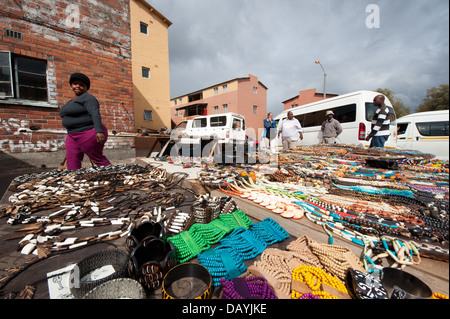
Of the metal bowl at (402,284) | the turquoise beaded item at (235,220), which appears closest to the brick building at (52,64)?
the turquoise beaded item at (235,220)

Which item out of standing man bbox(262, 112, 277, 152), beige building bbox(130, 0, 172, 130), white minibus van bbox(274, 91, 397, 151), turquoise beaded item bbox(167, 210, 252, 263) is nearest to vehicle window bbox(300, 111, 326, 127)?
white minibus van bbox(274, 91, 397, 151)

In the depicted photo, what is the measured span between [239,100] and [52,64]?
22268 mm

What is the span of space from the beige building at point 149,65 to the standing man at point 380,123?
42.3 ft

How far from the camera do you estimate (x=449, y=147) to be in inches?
34.5

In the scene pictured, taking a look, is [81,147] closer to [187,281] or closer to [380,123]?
[187,281]

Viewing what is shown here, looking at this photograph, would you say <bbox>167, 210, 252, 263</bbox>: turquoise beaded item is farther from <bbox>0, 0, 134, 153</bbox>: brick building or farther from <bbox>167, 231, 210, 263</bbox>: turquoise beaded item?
<bbox>0, 0, 134, 153</bbox>: brick building

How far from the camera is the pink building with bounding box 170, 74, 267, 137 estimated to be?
86.2 feet

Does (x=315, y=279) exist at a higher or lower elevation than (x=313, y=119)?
lower

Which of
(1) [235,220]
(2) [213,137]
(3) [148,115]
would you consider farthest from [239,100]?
(1) [235,220]

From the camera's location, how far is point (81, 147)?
11.7ft

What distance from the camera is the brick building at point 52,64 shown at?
5.32m

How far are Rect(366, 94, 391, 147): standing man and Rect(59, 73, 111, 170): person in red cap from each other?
6.47 m
